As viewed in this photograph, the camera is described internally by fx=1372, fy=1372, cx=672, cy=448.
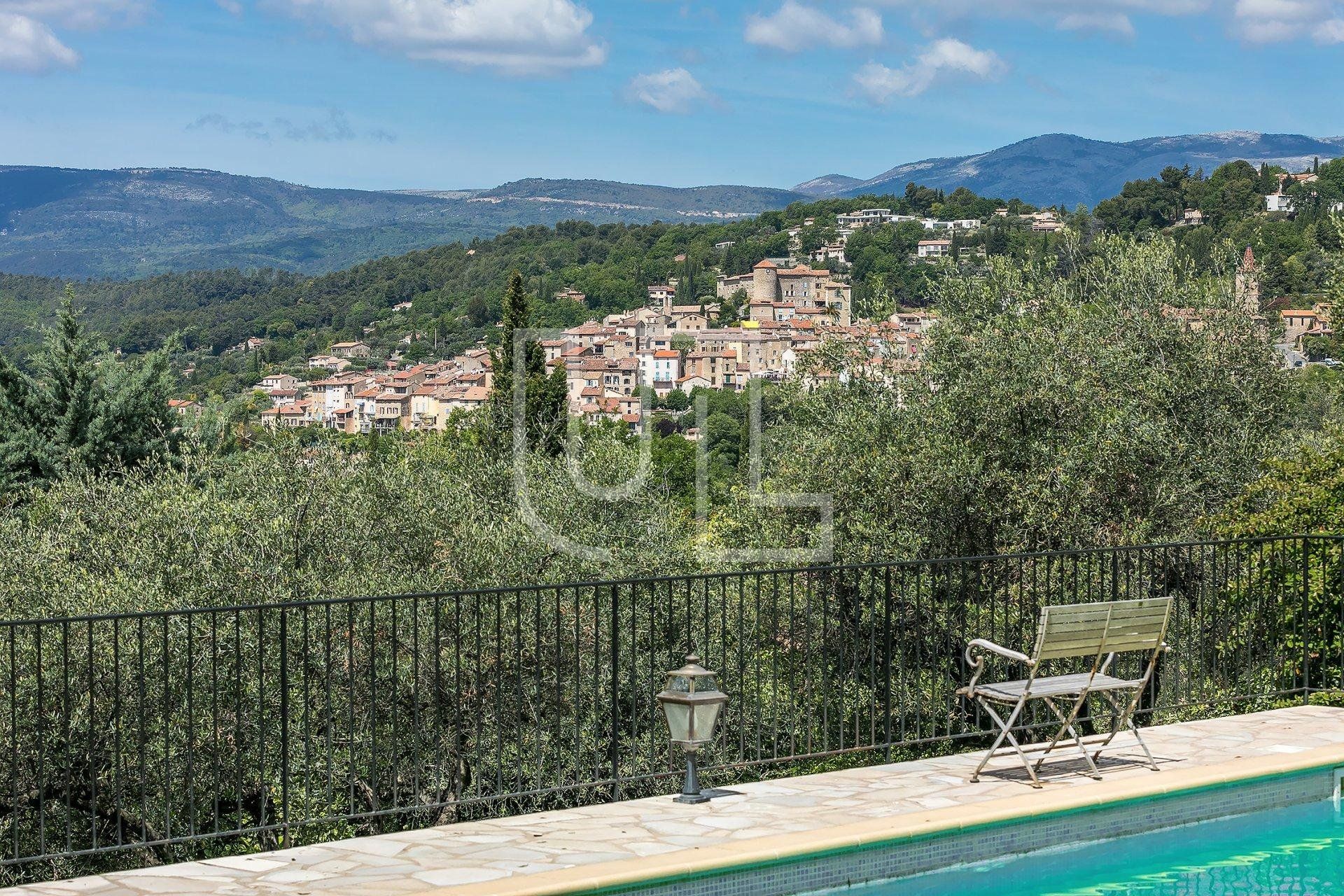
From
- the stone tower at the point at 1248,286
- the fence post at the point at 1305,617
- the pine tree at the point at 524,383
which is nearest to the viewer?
the fence post at the point at 1305,617

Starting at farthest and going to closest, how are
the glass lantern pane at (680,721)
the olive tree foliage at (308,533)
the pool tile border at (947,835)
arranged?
the olive tree foliage at (308,533) < the glass lantern pane at (680,721) < the pool tile border at (947,835)

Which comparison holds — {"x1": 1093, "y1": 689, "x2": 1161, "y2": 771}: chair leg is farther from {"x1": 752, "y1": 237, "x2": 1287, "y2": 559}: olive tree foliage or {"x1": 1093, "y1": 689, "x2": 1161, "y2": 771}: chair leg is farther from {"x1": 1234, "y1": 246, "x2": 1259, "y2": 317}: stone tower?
{"x1": 1234, "y1": 246, "x2": 1259, "y2": 317}: stone tower

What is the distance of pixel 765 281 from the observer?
5413 inches

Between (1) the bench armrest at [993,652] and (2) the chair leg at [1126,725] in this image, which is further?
(2) the chair leg at [1126,725]

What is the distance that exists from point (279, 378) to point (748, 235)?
250 feet

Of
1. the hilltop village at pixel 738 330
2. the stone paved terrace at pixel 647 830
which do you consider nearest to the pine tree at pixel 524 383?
the hilltop village at pixel 738 330

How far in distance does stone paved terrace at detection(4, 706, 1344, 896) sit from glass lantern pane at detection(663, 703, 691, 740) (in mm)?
306

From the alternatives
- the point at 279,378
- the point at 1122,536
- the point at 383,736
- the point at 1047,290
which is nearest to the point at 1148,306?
the point at 1047,290

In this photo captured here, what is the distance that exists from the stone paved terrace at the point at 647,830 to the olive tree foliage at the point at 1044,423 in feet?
23.3

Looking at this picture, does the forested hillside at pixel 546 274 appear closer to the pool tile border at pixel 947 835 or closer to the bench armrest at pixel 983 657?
the pool tile border at pixel 947 835

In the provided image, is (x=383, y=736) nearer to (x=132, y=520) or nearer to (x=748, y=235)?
(x=132, y=520)

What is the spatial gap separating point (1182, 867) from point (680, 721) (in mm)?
2210

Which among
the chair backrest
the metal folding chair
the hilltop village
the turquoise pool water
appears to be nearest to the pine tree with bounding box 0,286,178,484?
the hilltop village

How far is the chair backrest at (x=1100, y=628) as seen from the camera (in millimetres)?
5617
